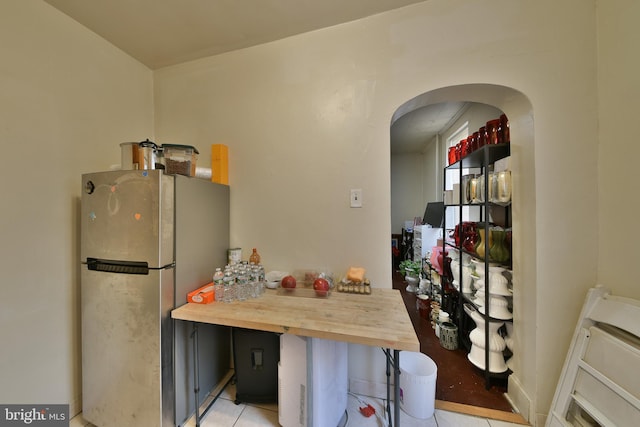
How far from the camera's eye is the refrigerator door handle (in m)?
1.18

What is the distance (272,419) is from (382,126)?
1.98m

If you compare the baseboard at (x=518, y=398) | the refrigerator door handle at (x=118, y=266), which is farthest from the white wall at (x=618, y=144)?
the refrigerator door handle at (x=118, y=266)

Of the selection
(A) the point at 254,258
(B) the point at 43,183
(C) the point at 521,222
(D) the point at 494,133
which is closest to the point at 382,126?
(D) the point at 494,133

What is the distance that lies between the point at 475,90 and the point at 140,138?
257 cm

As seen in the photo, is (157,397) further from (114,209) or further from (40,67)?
(40,67)

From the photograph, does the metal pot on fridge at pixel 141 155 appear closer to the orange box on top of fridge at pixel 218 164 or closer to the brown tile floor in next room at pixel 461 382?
the orange box on top of fridge at pixel 218 164

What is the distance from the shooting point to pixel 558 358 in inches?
48.6

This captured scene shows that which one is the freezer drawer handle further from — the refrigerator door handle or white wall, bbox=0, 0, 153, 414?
white wall, bbox=0, 0, 153, 414

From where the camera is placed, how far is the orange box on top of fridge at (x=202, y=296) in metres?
1.26

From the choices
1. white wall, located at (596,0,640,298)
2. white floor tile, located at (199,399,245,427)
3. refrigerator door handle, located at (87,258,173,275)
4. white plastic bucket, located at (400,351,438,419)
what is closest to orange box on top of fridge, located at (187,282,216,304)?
refrigerator door handle, located at (87,258,173,275)

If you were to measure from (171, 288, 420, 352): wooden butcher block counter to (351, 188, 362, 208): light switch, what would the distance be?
587mm

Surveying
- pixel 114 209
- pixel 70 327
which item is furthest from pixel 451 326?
pixel 70 327

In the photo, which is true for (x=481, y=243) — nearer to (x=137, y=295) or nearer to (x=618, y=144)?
(x=618, y=144)

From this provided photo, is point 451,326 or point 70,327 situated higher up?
point 70,327
